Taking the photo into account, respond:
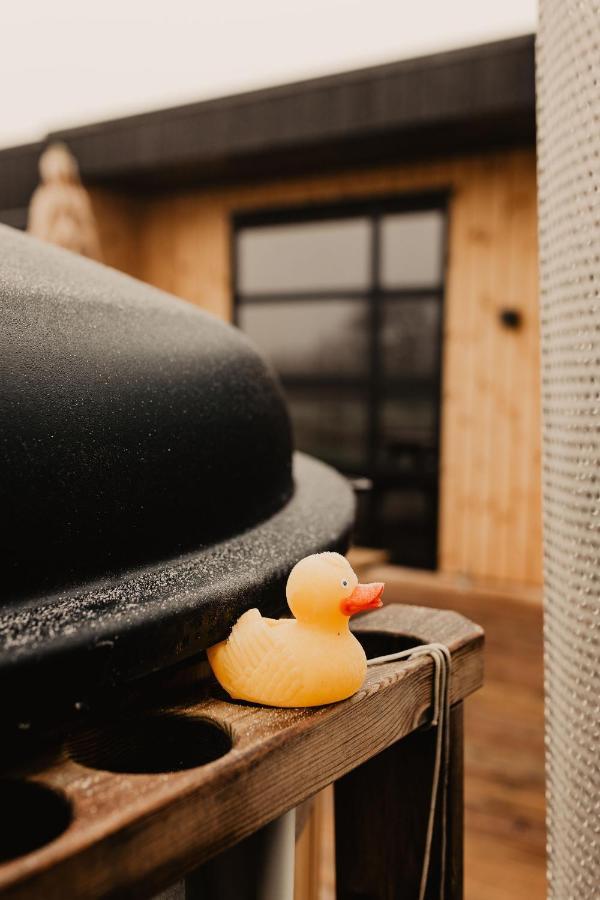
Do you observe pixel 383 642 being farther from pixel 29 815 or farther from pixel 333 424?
pixel 333 424

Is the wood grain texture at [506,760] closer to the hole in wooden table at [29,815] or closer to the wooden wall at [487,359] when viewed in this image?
the wooden wall at [487,359]

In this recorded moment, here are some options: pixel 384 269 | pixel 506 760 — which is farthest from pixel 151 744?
pixel 384 269

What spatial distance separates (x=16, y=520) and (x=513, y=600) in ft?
16.6

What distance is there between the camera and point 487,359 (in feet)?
19.2

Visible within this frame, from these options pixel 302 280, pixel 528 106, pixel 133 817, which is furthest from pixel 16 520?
pixel 302 280

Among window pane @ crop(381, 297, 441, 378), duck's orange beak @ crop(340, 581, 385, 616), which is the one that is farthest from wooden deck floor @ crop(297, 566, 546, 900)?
window pane @ crop(381, 297, 441, 378)

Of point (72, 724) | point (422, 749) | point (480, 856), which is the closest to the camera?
point (72, 724)

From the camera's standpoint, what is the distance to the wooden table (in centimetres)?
55

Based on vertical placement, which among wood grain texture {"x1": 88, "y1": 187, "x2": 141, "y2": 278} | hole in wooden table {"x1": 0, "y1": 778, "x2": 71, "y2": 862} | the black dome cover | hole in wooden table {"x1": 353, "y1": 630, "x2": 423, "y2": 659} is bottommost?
hole in wooden table {"x1": 0, "y1": 778, "x2": 71, "y2": 862}

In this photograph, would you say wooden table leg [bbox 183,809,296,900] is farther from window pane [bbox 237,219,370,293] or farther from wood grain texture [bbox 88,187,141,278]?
wood grain texture [bbox 88,187,141,278]

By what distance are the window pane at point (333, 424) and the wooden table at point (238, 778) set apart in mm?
5268

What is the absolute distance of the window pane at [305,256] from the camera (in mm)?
6152

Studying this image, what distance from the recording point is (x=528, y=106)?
15.1ft

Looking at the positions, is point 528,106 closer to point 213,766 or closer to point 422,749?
point 422,749
